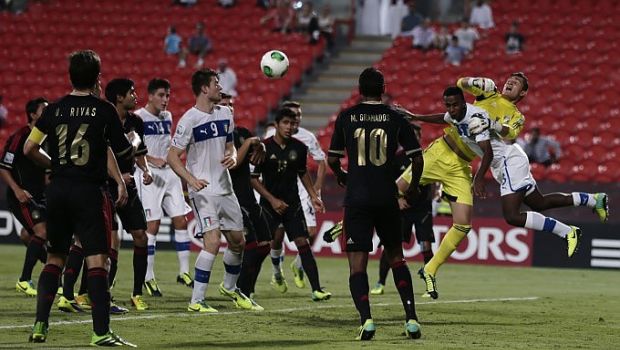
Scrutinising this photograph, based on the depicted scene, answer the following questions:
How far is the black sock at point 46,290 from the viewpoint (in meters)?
9.59

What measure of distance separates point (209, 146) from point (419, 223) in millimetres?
5666

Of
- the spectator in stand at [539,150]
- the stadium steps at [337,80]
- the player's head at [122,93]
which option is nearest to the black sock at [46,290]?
the player's head at [122,93]

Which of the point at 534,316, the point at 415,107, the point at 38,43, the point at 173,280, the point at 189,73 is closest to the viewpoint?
the point at 534,316

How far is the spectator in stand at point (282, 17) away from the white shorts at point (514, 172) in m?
17.3

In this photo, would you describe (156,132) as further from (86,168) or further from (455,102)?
→ (86,168)

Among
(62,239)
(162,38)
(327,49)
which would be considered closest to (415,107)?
(327,49)

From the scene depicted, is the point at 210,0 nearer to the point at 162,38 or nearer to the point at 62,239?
the point at 162,38

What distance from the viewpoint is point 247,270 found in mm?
13492

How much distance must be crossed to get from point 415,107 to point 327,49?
14.9 feet

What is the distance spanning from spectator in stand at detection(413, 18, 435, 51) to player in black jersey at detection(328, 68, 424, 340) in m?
20.4

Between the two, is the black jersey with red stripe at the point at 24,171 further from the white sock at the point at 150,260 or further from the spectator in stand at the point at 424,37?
the spectator in stand at the point at 424,37

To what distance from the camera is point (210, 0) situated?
3331 centimetres

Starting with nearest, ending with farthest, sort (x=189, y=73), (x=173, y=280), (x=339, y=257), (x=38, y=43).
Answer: (x=173, y=280) → (x=339, y=257) → (x=189, y=73) → (x=38, y=43)

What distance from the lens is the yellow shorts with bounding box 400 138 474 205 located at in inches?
549
